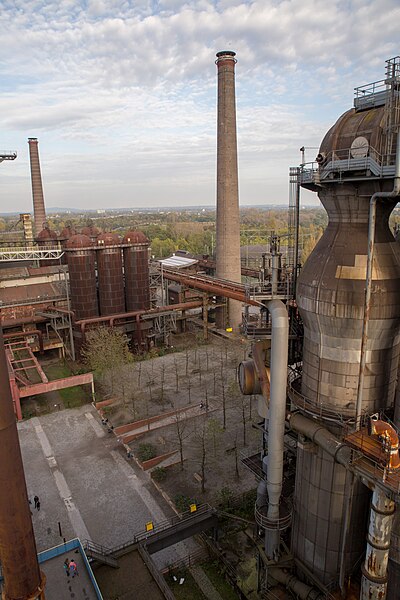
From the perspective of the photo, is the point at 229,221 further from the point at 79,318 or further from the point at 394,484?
the point at 394,484

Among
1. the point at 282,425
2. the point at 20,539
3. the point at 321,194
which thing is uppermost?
the point at 321,194

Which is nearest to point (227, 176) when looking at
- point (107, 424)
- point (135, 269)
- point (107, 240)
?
point (135, 269)

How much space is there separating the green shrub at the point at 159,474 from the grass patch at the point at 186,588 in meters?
6.64

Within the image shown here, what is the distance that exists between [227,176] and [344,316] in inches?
1404

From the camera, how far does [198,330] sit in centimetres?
5419

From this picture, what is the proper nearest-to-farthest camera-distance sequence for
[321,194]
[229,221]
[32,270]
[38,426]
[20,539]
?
[20,539], [321,194], [38,426], [229,221], [32,270]

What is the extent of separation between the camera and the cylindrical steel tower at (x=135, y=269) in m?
46.8

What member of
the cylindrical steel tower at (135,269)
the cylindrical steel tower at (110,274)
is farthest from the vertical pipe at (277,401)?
the cylindrical steel tower at (135,269)

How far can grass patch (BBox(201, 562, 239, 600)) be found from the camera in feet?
61.3

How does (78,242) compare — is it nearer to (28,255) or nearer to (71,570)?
(28,255)

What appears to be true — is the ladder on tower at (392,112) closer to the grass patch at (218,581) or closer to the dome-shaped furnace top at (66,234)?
the grass patch at (218,581)

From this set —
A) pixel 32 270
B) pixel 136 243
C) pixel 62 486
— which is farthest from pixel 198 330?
pixel 62 486

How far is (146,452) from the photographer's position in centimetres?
2847

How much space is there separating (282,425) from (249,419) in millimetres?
17822
